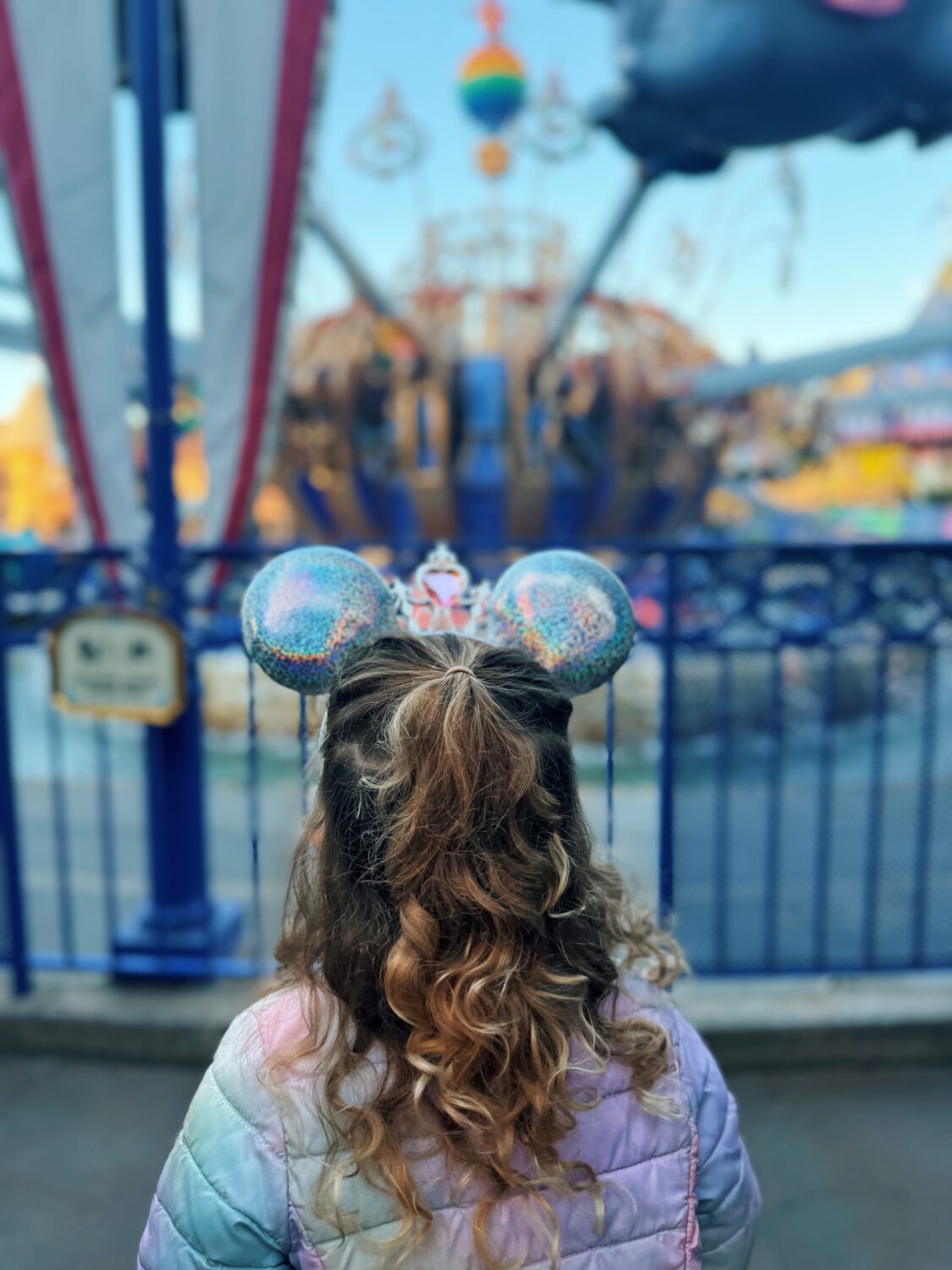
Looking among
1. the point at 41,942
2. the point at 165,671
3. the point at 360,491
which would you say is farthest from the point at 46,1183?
the point at 360,491

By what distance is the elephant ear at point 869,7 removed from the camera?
437 cm

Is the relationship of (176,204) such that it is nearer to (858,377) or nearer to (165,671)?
(165,671)

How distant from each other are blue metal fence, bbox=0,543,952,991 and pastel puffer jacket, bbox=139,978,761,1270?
427mm

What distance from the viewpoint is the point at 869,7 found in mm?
4402

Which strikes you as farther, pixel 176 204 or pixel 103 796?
pixel 176 204

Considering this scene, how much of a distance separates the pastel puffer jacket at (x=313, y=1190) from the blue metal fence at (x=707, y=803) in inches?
16.8

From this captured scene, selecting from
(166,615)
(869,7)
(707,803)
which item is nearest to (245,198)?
(166,615)

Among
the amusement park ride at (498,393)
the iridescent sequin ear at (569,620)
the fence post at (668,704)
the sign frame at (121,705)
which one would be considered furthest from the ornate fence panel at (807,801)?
the amusement park ride at (498,393)

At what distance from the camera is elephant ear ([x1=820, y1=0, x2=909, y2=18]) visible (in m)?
4.37

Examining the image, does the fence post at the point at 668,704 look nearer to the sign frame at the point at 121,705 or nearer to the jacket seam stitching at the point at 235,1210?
the sign frame at the point at 121,705

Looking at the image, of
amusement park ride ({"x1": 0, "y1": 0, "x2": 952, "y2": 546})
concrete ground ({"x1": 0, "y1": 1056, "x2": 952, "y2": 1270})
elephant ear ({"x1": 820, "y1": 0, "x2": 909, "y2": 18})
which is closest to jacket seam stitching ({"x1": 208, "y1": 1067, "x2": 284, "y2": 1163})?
concrete ground ({"x1": 0, "y1": 1056, "x2": 952, "y2": 1270})

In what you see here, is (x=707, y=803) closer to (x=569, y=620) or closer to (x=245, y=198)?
(x=245, y=198)

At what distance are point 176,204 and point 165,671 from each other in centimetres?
1000

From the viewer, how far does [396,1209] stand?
2.57 ft
